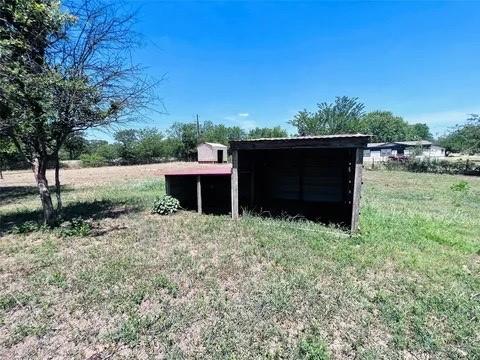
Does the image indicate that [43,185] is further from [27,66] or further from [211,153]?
[211,153]

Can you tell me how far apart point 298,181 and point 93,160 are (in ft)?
127

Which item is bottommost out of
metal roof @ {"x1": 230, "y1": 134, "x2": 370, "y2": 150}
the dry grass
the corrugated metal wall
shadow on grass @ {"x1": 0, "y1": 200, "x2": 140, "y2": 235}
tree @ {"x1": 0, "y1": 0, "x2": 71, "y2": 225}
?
the dry grass

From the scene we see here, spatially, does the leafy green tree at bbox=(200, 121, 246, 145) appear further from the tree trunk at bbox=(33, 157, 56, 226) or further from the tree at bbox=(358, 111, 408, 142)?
the tree at bbox=(358, 111, 408, 142)

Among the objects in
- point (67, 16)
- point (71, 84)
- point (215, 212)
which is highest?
point (67, 16)

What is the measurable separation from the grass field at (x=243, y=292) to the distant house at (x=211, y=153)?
25.6m

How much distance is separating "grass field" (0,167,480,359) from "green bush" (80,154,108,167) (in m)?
37.0

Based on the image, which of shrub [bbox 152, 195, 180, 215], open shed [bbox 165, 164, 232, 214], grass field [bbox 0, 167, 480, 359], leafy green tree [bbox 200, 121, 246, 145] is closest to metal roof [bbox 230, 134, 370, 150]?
grass field [bbox 0, 167, 480, 359]

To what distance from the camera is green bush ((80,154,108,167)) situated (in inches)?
1564

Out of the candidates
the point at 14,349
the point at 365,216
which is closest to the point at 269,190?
the point at 365,216

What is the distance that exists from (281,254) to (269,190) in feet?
18.0

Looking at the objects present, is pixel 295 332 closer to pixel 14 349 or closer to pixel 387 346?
pixel 387 346

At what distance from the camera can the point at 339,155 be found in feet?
28.4

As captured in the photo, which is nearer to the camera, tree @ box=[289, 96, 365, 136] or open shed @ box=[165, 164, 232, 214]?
open shed @ box=[165, 164, 232, 214]

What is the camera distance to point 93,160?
40.8m
